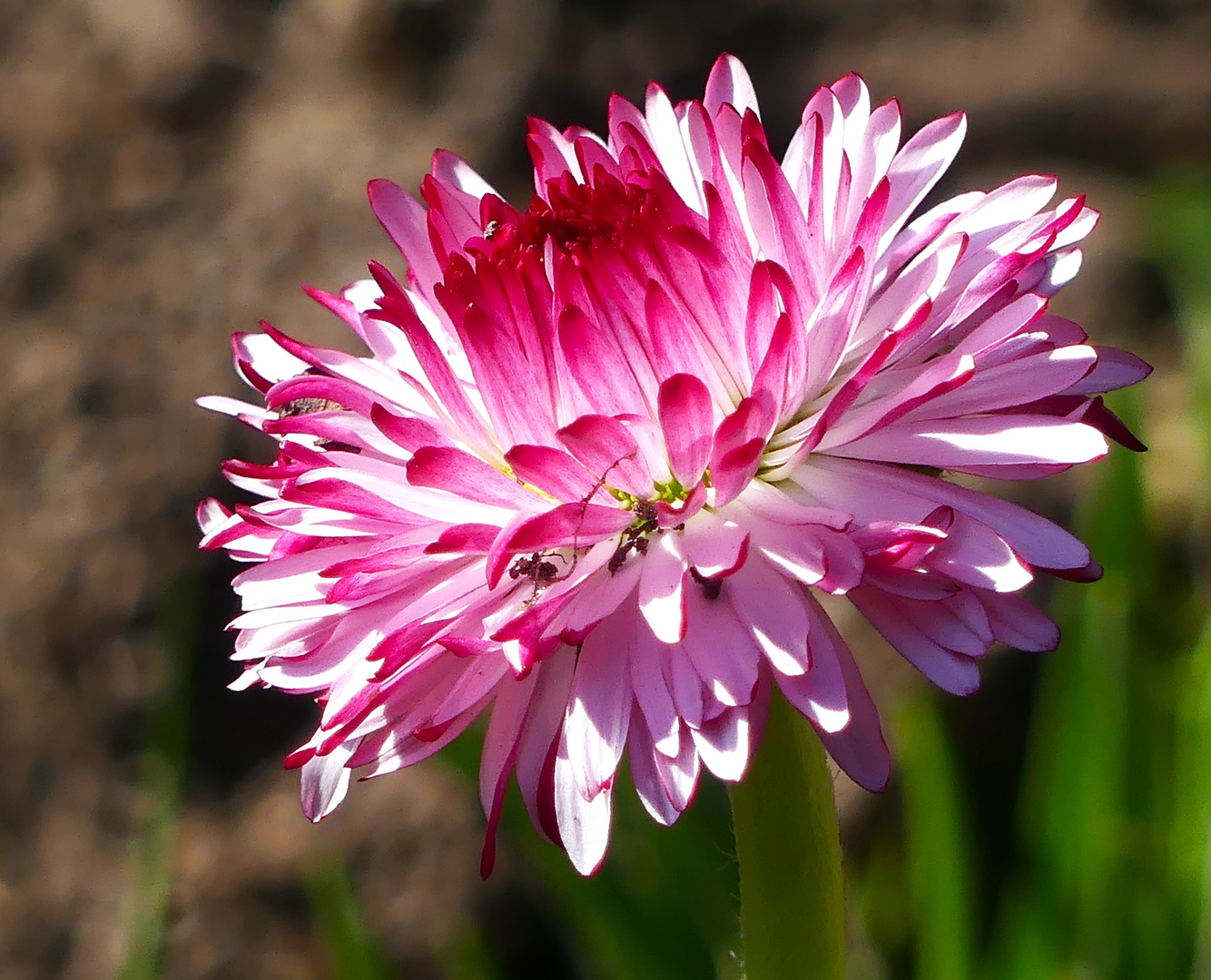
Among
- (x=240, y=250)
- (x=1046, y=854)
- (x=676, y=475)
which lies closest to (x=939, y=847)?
(x=1046, y=854)

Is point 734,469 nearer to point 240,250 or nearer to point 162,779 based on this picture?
point 162,779

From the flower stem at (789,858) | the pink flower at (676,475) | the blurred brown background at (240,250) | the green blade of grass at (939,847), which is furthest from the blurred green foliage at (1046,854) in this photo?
the pink flower at (676,475)

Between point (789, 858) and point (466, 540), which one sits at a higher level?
point (466, 540)

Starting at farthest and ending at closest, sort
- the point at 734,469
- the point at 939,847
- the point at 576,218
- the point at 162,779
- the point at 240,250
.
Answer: the point at 240,250, the point at 162,779, the point at 939,847, the point at 576,218, the point at 734,469

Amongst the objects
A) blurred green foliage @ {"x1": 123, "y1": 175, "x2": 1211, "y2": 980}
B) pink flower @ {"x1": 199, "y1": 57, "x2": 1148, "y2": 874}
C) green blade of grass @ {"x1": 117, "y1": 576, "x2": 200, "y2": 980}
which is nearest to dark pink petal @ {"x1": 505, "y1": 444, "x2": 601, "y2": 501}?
pink flower @ {"x1": 199, "y1": 57, "x2": 1148, "y2": 874}

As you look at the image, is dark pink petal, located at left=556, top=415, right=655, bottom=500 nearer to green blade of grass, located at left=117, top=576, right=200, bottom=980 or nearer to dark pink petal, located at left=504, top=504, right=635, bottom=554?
dark pink petal, located at left=504, top=504, right=635, bottom=554

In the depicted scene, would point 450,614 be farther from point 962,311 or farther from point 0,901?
point 0,901
